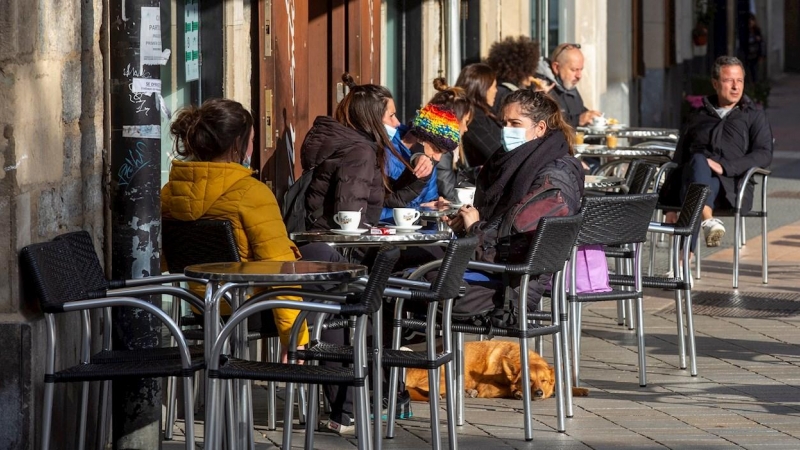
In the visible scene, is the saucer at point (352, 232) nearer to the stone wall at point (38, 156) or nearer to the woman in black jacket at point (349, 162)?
the woman in black jacket at point (349, 162)

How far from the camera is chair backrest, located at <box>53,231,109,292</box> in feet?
19.2

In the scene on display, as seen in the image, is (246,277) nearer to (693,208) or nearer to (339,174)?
(339,174)

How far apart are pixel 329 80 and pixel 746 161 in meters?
2.98

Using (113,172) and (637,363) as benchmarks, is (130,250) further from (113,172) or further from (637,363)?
(637,363)

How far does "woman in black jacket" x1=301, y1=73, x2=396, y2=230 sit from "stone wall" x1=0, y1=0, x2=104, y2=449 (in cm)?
159

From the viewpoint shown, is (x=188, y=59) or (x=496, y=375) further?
(x=188, y=59)

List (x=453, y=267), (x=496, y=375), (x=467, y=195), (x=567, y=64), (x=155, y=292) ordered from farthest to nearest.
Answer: (x=567, y=64), (x=467, y=195), (x=496, y=375), (x=453, y=267), (x=155, y=292)

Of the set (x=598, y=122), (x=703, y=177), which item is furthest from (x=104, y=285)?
(x=598, y=122)

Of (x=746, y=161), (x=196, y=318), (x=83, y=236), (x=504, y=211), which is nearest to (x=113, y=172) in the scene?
(x=83, y=236)

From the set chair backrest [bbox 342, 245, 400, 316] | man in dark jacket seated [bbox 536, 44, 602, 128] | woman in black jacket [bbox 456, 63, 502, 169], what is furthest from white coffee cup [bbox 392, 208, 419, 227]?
man in dark jacket seated [bbox 536, 44, 602, 128]

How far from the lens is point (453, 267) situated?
232 inches

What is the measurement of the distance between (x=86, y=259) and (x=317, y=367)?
1106 mm

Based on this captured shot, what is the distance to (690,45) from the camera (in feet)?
96.4

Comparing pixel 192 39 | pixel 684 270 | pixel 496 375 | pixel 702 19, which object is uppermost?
pixel 702 19
